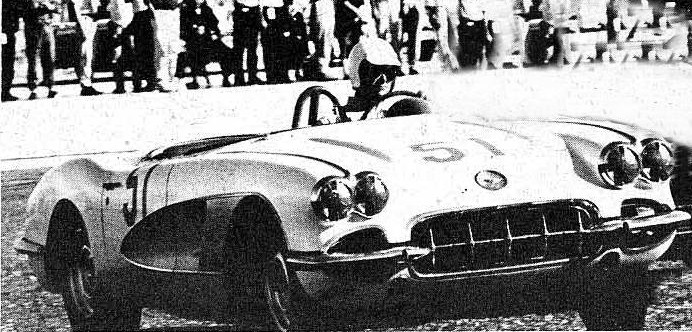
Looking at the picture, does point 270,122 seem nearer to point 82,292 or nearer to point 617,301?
point 82,292

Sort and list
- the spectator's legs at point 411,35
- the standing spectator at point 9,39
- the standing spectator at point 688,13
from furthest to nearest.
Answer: the standing spectator at point 9,39 → the standing spectator at point 688,13 → the spectator's legs at point 411,35

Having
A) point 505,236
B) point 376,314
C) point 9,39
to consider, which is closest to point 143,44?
point 9,39

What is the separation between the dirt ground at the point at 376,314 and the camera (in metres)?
2.99

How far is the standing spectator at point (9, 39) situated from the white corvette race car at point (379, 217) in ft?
4.41

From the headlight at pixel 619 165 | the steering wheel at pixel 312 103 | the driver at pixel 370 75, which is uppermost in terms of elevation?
the driver at pixel 370 75

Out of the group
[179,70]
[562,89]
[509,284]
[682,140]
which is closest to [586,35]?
[562,89]

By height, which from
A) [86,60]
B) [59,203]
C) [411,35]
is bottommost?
[59,203]

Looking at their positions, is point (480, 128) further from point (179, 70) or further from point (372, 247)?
point (179, 70)

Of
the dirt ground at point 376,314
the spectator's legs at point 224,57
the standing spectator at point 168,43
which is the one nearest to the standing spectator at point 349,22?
the spectator's legs at point 224,57

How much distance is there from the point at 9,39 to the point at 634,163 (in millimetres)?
2575

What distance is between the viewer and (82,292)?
3.54 meters

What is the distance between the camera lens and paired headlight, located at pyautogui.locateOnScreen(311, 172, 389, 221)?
2844mm

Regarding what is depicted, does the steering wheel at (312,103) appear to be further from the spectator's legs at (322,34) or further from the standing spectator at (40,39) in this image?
the standing spectator at (40,39)

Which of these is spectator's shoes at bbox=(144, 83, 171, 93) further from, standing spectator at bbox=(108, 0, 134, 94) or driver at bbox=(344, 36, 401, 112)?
driver at bbox=(344, 36, 401, 112)
